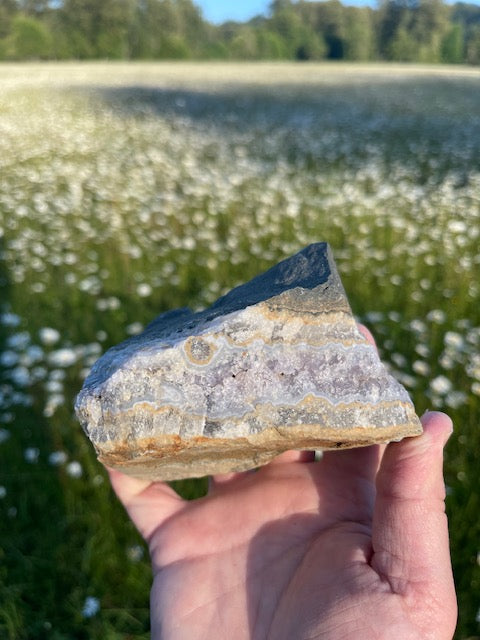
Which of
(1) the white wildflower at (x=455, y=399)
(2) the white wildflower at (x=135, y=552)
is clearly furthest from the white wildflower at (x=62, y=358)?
(1) the white wildflower at (x=455, y=399)

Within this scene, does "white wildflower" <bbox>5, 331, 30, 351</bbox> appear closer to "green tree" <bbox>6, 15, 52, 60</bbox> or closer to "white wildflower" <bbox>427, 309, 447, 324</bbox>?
"white wildflower" <bbox>427, 309, 447, 324</bbox>

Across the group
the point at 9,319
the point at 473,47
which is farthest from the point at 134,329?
the point at 473,47

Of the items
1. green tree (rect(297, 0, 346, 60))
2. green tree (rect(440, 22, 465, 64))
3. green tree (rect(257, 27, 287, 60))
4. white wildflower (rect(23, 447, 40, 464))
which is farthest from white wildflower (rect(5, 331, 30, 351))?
green tree (rect(297, 0, 346, 60))

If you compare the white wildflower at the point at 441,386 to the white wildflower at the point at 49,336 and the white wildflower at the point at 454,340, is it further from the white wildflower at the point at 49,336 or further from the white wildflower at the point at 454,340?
the white wildflower at the point at 49,336

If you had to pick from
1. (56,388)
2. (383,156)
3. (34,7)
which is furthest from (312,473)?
(34,7)

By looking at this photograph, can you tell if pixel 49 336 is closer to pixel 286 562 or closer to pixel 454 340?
pixel 286 562

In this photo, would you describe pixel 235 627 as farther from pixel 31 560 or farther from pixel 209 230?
pixel 209 230
